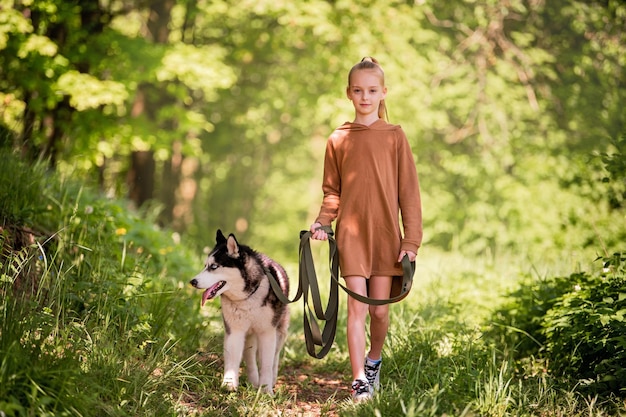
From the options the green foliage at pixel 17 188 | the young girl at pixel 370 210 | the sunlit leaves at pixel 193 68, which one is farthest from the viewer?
the sunlit leaves at pixel 193 68

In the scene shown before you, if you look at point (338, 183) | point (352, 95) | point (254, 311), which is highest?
point (352, 95)

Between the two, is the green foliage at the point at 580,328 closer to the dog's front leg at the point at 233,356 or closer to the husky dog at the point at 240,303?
the husky dog at the point at 240,303

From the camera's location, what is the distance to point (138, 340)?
4832 millimetres

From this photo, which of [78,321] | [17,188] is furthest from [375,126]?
[17,188]

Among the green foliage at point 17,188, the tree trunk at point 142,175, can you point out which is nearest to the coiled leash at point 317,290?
the green foliage at point 17,188

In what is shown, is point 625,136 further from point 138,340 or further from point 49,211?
point 49,211

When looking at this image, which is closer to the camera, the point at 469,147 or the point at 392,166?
the point at 392,166

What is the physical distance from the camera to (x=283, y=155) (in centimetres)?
2575

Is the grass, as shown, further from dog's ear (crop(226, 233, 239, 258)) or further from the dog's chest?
dog's ear (crop(226, 233, 239, 258))

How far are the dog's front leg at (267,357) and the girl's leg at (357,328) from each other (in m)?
0.65

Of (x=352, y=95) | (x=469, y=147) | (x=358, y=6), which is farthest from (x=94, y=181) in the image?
(x=469, y=147)

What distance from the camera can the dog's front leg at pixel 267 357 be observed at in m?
4.89

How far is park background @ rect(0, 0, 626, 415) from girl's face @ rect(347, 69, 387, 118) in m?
1.84

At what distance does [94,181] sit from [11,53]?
2.86m
